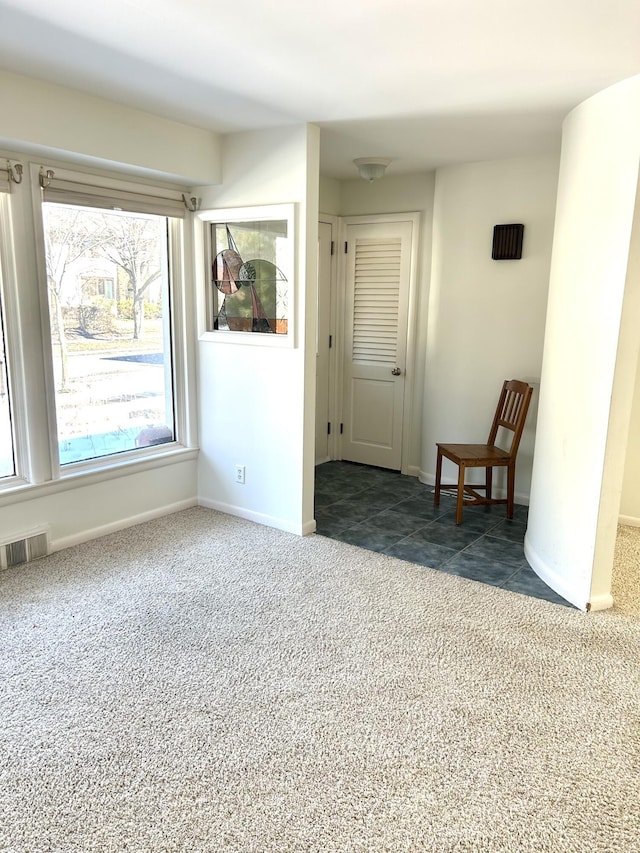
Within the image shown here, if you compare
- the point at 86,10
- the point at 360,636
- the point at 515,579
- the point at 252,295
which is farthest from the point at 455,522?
the point at 86,10

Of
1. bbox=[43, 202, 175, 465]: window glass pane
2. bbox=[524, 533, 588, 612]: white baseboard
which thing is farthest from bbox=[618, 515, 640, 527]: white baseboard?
bbox=[43, 202, 175, 465]: window glass pane

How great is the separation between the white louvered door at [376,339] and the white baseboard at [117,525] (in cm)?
176

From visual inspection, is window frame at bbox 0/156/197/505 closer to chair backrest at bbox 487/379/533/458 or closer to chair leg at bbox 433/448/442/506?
chair leg at bbox 433/448/442/506

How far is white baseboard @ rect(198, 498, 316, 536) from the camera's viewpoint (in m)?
3.81

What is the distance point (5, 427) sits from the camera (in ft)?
10.7

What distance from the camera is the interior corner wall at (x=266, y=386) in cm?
350

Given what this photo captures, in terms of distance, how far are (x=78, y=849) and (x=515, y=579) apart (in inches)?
93.5

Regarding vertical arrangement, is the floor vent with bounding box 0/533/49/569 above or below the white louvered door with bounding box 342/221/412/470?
below

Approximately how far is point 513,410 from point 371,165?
1.93 meters

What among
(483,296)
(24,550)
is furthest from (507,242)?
(24,550)

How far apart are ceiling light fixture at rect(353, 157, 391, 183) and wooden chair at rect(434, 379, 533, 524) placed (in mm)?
1714

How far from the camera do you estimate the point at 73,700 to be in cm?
225

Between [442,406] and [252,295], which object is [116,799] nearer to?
[252,295]

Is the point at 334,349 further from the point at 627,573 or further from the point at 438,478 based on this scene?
the point at 627,573
